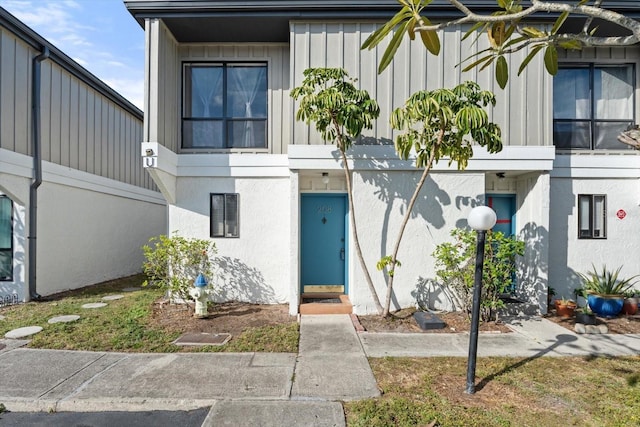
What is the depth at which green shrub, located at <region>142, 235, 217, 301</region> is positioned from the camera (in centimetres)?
647

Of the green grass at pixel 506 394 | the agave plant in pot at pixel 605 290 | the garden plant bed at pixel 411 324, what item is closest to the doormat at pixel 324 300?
the garden plant bed at pixel 411 324

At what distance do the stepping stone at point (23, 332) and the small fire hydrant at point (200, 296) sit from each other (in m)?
2.40

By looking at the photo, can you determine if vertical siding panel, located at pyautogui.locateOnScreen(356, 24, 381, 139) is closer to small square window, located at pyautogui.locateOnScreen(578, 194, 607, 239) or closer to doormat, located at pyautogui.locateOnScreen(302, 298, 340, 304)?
doormat, located at pyautogui.locateOnScreen(302, 298, 340, 304)

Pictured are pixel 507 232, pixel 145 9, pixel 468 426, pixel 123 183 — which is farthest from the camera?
pixel 123 183

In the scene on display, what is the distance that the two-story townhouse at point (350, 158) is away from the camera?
20.9 feet

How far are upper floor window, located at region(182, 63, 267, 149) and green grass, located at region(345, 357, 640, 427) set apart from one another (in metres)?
5.24

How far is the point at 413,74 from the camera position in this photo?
6.45 metres

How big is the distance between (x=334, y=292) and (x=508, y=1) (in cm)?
588

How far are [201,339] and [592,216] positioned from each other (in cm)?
768

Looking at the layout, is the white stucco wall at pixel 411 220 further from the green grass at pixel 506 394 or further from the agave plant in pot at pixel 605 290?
the agave plant in pot at pixel 605 290

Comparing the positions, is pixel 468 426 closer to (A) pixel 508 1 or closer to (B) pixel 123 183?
(A) pixel 508 1

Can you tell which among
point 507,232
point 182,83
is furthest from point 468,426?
point 182,83

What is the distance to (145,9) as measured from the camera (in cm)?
637

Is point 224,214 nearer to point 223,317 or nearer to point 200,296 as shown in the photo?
point 200,296
